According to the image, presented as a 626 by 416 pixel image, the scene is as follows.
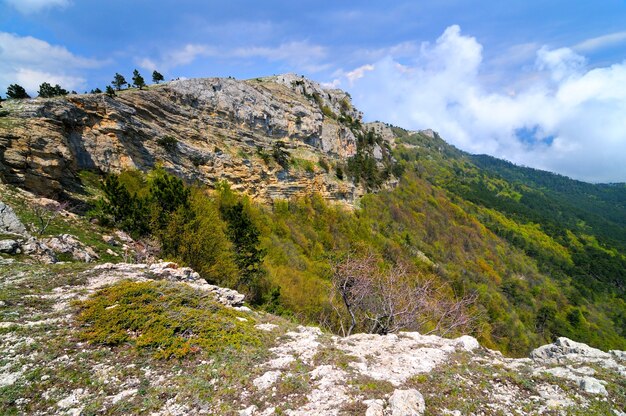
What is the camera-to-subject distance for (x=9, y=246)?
33.8 feet

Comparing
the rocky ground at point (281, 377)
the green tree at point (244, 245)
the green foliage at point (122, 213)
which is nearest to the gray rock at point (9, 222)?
the green foliage at point (122, 213)

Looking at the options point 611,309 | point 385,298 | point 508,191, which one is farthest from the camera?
point 508,191

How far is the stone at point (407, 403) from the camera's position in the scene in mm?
4781

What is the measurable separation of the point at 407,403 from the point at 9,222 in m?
15.7

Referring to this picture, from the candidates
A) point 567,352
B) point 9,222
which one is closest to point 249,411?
point 567,352

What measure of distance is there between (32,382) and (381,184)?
68263mm

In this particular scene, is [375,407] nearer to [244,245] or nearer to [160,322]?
[160,322]

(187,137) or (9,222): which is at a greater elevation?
(187,137)

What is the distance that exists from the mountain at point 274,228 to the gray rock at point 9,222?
0.19 feet

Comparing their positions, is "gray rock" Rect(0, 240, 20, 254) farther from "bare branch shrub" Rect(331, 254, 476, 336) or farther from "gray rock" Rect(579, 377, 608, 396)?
"gray rock" Rect(579, 377, 608, 396)

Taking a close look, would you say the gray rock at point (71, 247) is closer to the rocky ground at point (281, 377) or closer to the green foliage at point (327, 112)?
the rocky ground at point (281, 377)

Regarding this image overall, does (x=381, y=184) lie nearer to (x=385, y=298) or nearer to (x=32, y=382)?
(x=385, y=298)

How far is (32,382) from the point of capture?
5086 millimetres

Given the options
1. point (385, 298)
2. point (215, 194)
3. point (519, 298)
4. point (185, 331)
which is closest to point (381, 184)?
point (519, 298)
